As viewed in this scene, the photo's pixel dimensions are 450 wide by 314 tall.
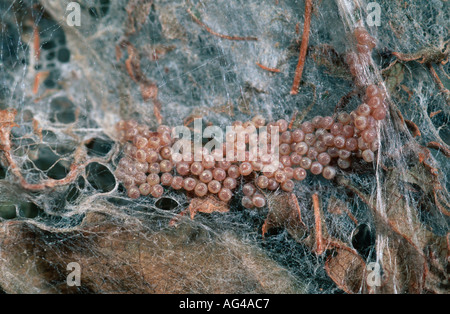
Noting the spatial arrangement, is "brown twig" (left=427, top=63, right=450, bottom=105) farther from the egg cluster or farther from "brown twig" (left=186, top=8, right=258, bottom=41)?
"brown twig" (left=186, top=8, right=258, bottom=41)

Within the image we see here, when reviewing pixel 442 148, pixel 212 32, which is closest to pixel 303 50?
pixel 212 32

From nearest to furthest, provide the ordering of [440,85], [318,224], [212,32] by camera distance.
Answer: [318,224] < [440,85] < [212,32]

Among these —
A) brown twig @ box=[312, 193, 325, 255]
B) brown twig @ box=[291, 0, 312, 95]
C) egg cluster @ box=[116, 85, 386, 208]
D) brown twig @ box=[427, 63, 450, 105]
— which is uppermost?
brown twig @ box=[291, 0, 312, 95]

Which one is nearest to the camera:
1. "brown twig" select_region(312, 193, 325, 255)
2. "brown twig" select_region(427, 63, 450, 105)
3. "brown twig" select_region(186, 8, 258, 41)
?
"brown twig" select_region(312, 193, 325, 255)

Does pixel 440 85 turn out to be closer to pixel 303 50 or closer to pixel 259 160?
pixel 303 50

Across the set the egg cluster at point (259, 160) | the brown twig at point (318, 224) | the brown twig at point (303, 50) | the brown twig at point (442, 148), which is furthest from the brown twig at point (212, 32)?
the brown twig at point (442, 148)

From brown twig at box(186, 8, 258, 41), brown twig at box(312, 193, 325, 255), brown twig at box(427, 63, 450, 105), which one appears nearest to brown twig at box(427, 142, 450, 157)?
brown twig at box(427, 63, 450, 105)

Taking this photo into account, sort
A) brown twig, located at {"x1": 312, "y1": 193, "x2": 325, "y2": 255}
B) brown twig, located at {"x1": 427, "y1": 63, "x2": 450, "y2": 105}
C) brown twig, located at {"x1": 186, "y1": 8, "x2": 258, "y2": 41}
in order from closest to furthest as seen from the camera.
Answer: brown twig, located at {"x1": 312, "y1": 193, "x2": 325, "y2": 255}
brown twig, located at {"x1": 427, "y1": 63, "x2": 450, "y2": 105}
brown twig, located at {"x1": 186, "y1": 8, "x2": 258, "y2": 41}

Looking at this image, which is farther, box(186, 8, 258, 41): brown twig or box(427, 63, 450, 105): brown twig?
box(186, 8, 258, 41): brown twig

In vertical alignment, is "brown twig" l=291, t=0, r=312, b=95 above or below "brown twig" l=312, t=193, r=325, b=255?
above
